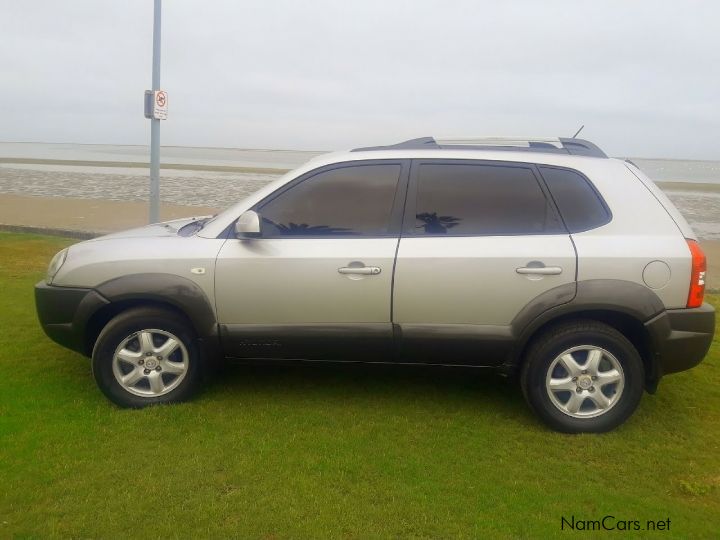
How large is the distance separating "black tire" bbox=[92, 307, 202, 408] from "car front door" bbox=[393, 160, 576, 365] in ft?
4.44

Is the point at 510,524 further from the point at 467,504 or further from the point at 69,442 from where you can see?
the point at 69,442

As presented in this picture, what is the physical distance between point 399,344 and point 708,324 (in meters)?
1.83

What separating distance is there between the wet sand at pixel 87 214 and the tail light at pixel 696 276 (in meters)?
6.06

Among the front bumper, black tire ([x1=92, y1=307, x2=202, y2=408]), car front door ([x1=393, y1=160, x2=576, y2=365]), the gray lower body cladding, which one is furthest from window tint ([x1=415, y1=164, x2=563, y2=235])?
the front bumper

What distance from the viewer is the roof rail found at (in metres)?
4.30

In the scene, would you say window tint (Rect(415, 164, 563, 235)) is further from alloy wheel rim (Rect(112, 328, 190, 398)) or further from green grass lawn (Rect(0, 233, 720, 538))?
alloy wheel rim (Rect(112, 328, 190, 398))

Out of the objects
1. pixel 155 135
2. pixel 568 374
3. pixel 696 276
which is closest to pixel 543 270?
pixel 568 374

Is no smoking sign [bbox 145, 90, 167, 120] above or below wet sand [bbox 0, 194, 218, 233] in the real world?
above

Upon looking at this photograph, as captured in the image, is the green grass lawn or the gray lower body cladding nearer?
the green grass lawn

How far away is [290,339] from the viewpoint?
13.4 ft

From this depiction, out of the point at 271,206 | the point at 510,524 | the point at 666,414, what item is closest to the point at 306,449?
the point at 510,524

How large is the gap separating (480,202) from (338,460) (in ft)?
5.78

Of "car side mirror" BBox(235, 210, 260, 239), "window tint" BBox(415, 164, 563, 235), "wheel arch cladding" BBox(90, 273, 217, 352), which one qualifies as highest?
"window tint" BBox(415, 164, 563, 235)

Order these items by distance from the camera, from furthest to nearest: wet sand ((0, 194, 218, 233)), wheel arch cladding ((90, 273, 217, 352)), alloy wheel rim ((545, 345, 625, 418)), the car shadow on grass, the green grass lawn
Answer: wet sand ((0, 194, 218, 233)) → the car shadow on grass → wheel arch cladding ((90, 273, 217, 352)) → alloy wheel rim ((545, 345, 625, 418)) → the green grass lawn
